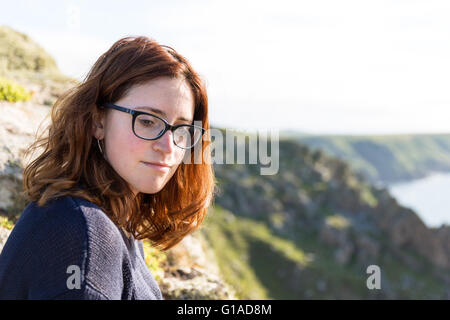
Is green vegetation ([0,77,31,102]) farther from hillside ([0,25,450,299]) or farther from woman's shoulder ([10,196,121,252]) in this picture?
hillside ([0,25,450,299])

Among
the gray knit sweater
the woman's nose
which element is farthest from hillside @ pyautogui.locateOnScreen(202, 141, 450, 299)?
the gray knit sweater

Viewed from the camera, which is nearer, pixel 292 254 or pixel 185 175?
pixel 185 175

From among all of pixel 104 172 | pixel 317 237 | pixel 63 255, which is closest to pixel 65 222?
pixel 63 255

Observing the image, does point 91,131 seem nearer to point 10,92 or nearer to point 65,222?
point 65,222

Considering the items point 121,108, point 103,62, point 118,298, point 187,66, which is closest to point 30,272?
point 118,298

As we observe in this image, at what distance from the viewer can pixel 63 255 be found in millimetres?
2402

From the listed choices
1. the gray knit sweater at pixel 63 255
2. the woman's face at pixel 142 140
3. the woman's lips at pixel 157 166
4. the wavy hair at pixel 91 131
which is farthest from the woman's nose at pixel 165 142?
the gray knit sweater at pixel 63 255

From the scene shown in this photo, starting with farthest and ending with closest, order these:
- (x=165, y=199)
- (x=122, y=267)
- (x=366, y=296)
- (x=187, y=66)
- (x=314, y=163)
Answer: (x=314, y=163)
(x=366, y=296)
(x=165, y=199)
(x=187, y=66)
(x=122, y=267)

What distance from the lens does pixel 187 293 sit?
20.7 ft

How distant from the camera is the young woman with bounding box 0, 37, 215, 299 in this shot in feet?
7.98

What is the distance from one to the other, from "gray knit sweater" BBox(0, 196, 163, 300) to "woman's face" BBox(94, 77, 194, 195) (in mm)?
565

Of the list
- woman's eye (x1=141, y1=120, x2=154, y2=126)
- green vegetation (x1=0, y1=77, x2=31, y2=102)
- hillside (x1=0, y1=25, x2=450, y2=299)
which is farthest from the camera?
hillside (x1=0, y1=25, x2=450, y2=299)
